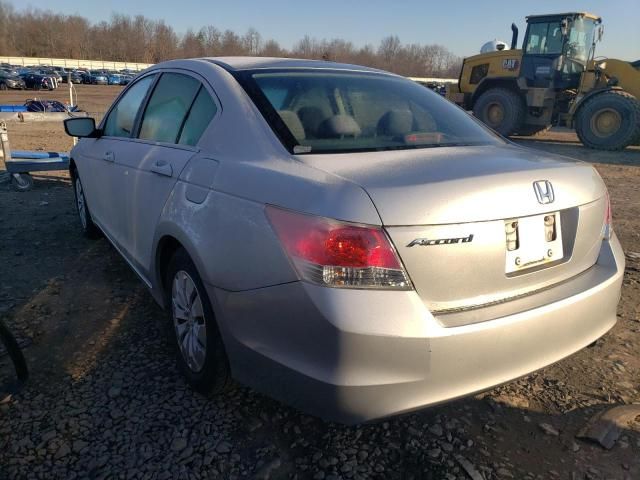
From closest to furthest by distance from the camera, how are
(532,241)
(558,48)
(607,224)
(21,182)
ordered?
(532,241) < (607,224) < (21,182) < (558,48)

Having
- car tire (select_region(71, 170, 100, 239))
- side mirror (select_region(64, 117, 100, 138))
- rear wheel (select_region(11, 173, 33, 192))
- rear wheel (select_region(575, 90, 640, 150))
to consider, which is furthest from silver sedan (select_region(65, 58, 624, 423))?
rear wheel (select_region(575, 90, 640, 150))

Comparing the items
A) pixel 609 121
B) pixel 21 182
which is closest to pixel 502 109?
pixel 609 121

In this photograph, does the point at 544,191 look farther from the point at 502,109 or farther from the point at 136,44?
the point at 136,44

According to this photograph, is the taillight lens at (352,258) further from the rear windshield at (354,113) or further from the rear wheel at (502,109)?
the rear wheel at (502,109)

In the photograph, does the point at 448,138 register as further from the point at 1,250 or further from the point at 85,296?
the point at 1,250

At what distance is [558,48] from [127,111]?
13.0 metres

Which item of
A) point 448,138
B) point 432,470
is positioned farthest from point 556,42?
point 432,470

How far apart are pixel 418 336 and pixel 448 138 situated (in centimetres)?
123

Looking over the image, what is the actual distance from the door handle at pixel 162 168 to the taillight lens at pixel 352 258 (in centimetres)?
120

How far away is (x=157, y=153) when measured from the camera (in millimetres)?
2854

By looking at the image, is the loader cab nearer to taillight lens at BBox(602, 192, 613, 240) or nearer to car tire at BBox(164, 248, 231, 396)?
taillight lens at BBox(602, 192, 613, 240)

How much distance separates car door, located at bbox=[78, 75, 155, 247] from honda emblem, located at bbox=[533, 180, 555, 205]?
2.55 metres

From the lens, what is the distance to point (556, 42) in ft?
43.9

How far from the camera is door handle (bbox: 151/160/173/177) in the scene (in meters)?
2.61
